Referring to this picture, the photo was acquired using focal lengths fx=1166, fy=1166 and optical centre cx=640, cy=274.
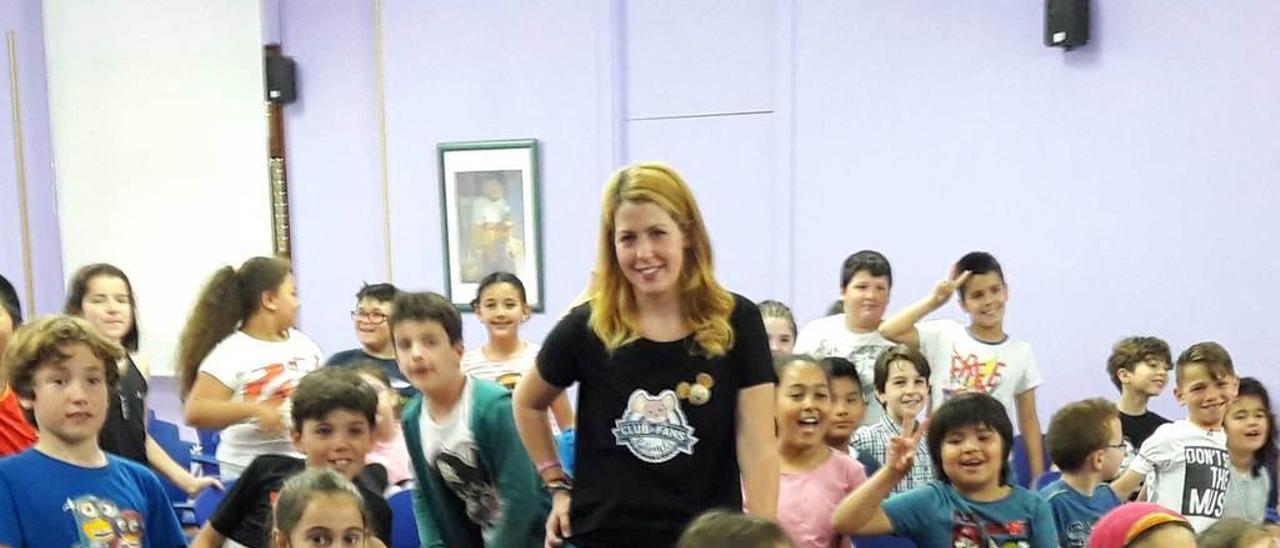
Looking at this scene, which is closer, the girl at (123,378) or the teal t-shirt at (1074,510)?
the teal t-shirt at (1074,510)

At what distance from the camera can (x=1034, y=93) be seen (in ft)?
16.1

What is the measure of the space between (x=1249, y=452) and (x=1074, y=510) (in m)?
1.09

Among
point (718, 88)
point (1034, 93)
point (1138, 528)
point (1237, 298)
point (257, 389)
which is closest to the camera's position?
point (1138, 528)

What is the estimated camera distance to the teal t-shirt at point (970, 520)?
108 inches

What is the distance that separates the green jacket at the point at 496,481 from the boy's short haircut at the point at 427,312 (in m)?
0.17

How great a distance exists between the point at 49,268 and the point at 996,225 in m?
5.48

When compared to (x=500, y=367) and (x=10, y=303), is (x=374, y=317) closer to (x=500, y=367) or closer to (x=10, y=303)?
(x=500, y=367)

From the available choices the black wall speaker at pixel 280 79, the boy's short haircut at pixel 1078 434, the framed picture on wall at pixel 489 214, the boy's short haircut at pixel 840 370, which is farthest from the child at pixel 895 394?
the black wall speaker at pixel 280 79

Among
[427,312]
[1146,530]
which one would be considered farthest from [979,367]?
[427,312]

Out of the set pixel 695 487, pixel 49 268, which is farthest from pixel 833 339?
pixel 49 268

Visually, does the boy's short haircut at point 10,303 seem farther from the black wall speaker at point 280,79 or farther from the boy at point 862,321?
the boy at point 862,321

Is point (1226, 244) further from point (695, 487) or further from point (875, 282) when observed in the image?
point (695, 487)

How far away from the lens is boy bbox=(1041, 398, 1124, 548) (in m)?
3.15

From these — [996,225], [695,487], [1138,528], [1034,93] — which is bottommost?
[1138,528]
